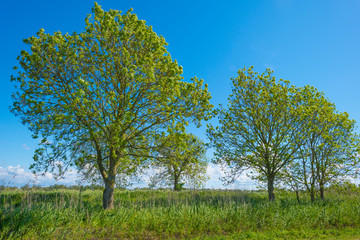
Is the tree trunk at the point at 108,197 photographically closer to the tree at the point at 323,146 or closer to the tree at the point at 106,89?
the tree at the point at 106,89

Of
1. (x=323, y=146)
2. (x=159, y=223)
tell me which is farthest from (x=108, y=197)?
(x=323, y=146)

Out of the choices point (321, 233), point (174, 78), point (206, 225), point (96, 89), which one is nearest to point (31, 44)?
point (96, 89)

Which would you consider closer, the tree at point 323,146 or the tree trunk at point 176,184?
the tree at point 323,146

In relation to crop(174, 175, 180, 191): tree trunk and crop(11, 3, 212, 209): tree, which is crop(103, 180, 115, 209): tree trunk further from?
crop(174, 175, 180, 191): tree trunk

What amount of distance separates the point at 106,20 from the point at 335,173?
24368 mm

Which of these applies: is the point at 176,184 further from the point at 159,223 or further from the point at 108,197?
the point at 159,223

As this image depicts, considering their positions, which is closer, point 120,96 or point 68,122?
point 68,122

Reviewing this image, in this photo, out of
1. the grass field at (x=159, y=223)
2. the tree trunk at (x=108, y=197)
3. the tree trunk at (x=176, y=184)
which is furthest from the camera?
the tree trunk at (x=176, y=184)

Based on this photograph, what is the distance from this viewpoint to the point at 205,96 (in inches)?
631

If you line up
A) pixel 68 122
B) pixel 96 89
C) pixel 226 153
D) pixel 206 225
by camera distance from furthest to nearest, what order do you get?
pixel 226 153, pixel 96 89, pixel 68 122, pixel 206 225

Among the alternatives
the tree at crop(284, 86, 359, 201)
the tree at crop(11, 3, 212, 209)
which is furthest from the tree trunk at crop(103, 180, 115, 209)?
the tree at crop(284, 86, 359, 201)

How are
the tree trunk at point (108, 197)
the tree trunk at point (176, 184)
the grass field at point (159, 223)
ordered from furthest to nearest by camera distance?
the tree trunk at point (176, 184), the tree trunk at point (108, 197), the grass field at point (159, 223)

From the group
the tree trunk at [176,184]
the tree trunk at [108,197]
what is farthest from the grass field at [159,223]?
the tree trunk at [176,184]

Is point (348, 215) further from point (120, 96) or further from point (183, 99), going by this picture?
point (120, 96)
